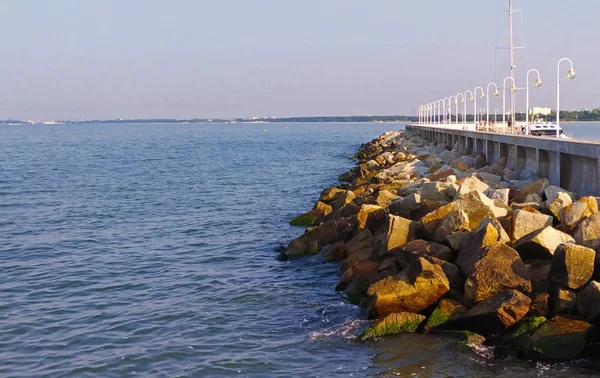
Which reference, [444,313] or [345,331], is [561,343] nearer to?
[444,313]

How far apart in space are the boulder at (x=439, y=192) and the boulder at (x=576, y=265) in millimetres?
5542

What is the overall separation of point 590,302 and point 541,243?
4.91ft

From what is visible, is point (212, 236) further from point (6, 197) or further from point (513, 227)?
point (6, 197)

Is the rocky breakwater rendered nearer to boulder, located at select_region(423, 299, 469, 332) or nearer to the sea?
boulder, located at select_region(423, 299, 469, 332)

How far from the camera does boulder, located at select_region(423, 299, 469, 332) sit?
1045 cm

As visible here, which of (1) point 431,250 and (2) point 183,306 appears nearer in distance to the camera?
(1) point 431,250

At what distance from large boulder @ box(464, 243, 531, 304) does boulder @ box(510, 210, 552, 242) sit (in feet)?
4.58

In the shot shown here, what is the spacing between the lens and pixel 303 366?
9.63m

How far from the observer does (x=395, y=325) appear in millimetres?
10539

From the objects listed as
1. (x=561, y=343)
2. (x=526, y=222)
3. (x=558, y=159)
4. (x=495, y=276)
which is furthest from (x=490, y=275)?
(x=558, y=159)

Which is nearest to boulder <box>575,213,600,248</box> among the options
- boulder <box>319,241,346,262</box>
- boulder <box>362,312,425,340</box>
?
boulder <box>362,312,425,340</box>

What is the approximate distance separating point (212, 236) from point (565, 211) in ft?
32.8

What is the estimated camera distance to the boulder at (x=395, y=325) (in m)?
10.5

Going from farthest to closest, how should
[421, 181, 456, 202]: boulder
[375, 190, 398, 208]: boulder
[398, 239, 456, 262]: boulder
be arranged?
[375, 190, 398, 208]: boulder → [421, 181, 456, 202]: boulder → [398, 239, 456, 262]: boulder
